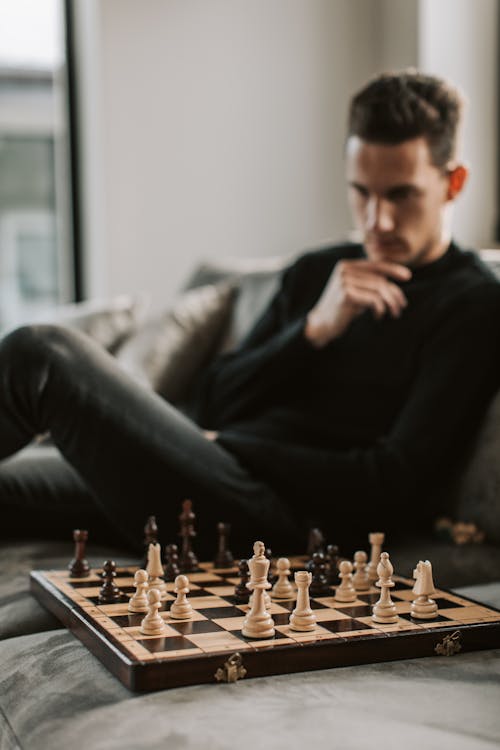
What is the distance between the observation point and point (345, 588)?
1.51 meters

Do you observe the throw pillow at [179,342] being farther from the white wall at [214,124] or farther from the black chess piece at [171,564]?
the black chess piece at [171,564]

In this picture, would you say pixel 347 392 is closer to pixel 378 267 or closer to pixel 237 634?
pixel 378 267

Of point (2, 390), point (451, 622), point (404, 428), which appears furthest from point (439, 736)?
point (2, 390)

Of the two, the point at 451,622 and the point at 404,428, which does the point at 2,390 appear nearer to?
the point at 404,428

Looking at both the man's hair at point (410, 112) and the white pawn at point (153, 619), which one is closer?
the white pawn at point (153, 619)

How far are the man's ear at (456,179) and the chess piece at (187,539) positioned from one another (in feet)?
3.03

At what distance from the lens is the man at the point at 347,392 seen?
188 centimetres

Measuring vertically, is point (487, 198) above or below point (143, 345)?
above

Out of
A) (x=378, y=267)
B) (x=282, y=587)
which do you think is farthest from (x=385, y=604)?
(x=378, y=267)

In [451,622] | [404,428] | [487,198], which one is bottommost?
[451,622]

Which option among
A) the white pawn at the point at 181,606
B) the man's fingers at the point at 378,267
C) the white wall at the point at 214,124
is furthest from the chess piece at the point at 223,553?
the white wall at the point at 214,124

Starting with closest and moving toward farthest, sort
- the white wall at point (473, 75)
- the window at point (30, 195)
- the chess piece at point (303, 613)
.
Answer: the chess piece at point (303, 613) → the white wall at point (473, 75) → the window at point (30, 195)

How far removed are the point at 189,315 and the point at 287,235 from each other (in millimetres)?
1182

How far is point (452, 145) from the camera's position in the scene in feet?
7.30
